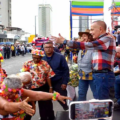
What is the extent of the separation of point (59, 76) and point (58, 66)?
0.21 metres

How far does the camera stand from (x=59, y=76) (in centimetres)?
408

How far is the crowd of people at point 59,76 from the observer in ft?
7.02

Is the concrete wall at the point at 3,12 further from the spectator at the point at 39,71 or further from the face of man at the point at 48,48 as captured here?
the spectator at the point at 39,71

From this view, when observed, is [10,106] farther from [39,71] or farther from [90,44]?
[39,71]

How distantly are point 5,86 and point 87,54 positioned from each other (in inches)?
70.2

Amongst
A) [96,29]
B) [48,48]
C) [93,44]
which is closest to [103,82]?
[93,44]

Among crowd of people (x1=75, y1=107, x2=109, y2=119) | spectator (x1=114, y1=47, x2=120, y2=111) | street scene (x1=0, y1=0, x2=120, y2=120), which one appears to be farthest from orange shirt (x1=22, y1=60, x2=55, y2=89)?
crowd of people (x1=75, y1=107, x2=109, y2=119)

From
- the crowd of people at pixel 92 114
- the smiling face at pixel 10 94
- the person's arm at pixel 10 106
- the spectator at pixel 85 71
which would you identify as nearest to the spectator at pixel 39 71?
the spectator at pixel 85 71

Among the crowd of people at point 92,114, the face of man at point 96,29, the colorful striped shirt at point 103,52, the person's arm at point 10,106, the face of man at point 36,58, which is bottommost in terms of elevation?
the crowd of people at point 92,114

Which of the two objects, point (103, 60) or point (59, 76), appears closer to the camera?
point (103, 60)

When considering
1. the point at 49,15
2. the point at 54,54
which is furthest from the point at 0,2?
the point at 54,54

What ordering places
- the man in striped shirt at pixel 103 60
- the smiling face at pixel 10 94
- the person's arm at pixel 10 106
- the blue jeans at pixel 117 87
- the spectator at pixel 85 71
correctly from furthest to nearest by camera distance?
1. the blue jeans at pixel 117 87
2. the spectator at pixel 85 71
3. the man in striped shirt at pixel 103 60
4. the smiling face at pixel 10 94
5. the person's arm at pixel 10 106

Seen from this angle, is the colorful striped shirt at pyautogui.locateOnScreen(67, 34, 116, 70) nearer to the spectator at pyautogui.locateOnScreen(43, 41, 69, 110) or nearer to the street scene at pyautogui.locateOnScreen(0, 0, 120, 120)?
the street scene at pyautogui.locateOnScreen(0, 0, 120, 120)

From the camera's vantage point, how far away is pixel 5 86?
2.08 meters
